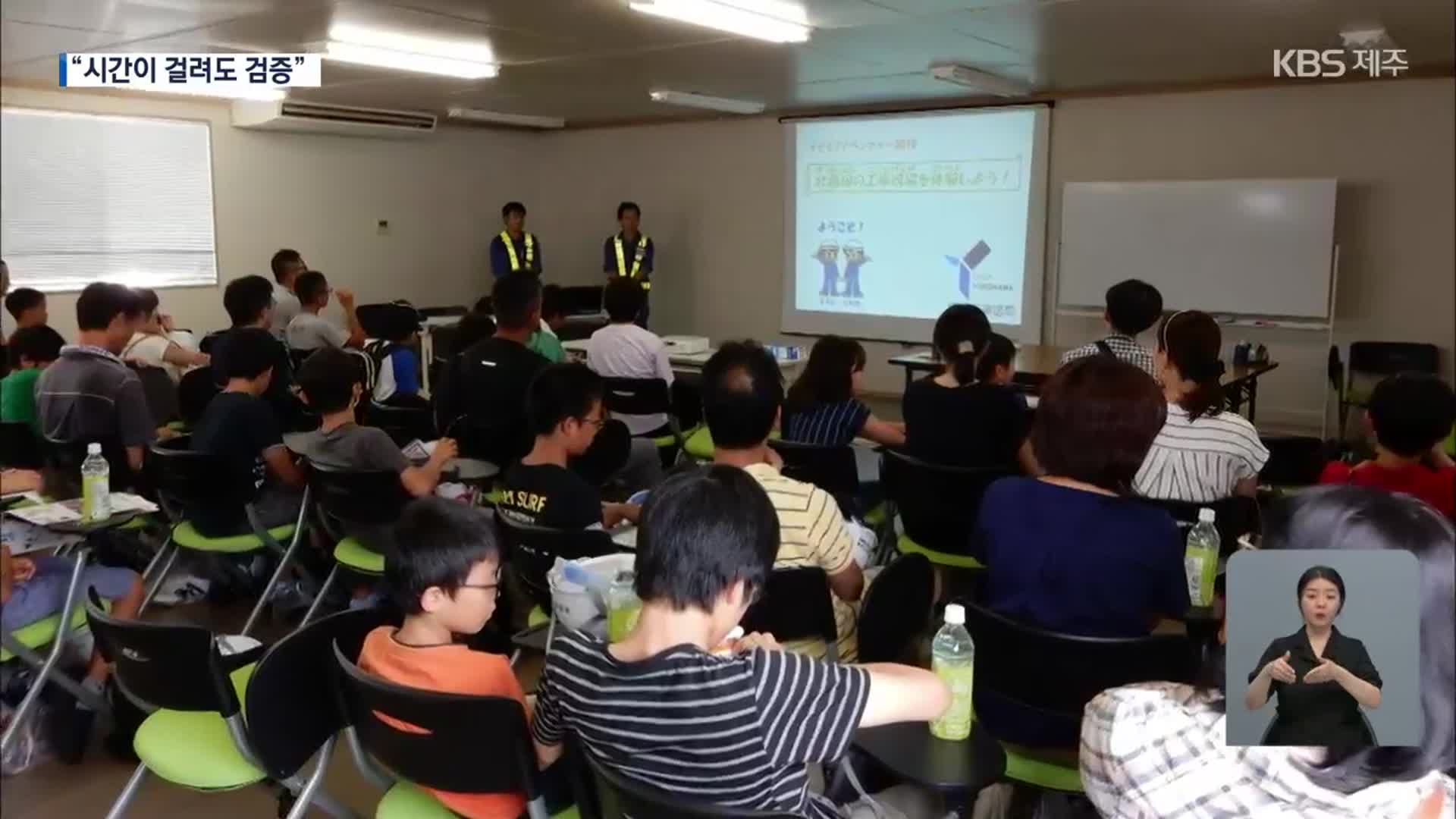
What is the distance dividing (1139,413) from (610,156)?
638cm

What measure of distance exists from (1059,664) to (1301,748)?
0.82 meters

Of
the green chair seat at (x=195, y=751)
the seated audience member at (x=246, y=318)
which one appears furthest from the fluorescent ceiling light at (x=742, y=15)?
the green chair seat at (x=195, y=751)

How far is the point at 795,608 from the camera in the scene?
83.3 inches

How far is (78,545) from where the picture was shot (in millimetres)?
2336

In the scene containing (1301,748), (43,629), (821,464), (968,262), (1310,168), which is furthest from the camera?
(968,262)

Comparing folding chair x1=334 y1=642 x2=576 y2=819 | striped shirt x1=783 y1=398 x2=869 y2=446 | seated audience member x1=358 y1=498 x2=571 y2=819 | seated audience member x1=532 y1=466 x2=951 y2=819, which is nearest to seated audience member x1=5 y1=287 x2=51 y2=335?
seated audience member x1=358 y1=498 x2=571 y2=819

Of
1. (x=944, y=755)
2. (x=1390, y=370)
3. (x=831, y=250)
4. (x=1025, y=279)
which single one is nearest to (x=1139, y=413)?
(x=944, y=755)

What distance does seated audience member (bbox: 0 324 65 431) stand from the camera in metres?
2.27

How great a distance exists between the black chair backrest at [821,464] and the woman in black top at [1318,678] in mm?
2500

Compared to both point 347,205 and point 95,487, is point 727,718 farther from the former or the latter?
point 347,205

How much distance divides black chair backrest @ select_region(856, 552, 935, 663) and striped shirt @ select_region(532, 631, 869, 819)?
2.29 feet

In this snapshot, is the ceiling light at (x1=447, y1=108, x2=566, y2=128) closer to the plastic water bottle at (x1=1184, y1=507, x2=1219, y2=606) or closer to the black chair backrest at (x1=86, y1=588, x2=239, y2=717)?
the black chair backrest at (x1=86, y1=588, x2=239, y2=717)

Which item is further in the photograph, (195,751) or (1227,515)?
(1227,515)

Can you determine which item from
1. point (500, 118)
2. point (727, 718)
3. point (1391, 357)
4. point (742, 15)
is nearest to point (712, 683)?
point (727, 718)
